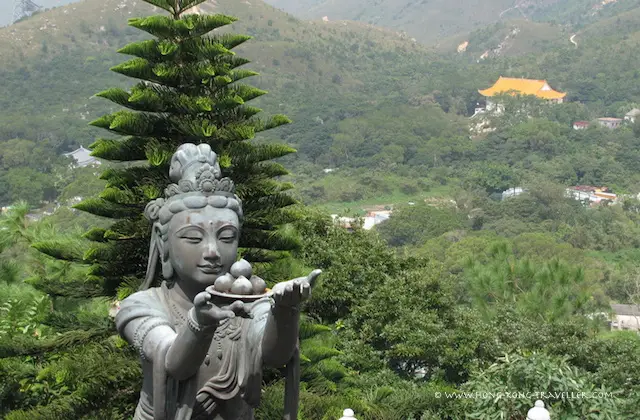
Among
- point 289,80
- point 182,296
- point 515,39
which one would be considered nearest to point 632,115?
point 289,80

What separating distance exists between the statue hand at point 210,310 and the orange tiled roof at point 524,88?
84.2m

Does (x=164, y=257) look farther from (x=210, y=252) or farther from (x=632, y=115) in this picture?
(x=632, y=115)

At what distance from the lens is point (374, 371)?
11.8 meters

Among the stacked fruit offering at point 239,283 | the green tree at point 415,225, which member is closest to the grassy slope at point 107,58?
the green tree at point 415,225

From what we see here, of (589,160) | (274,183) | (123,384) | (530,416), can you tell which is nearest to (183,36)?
(274,183)

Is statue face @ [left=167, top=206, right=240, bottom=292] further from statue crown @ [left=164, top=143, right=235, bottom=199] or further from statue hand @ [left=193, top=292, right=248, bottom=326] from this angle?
statue hand @ [left=193, top=292, right=248, bottom=326]

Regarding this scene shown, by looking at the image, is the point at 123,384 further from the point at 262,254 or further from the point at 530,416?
the point at 530,416

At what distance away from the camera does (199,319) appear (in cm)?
370

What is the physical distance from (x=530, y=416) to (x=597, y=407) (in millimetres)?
1896

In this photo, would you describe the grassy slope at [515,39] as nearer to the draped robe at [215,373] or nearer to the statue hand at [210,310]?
the draped robe at [215,373]

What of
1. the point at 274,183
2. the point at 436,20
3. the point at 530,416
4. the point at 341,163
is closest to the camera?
the point at 530,416

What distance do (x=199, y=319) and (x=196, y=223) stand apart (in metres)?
0.74

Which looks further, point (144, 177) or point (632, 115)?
point (632, 115)

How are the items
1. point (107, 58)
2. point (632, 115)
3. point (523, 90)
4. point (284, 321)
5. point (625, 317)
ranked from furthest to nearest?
point (107, 58) → point (523, 90) → point (632, 115) → point (625, 317) → point (284, 321)
